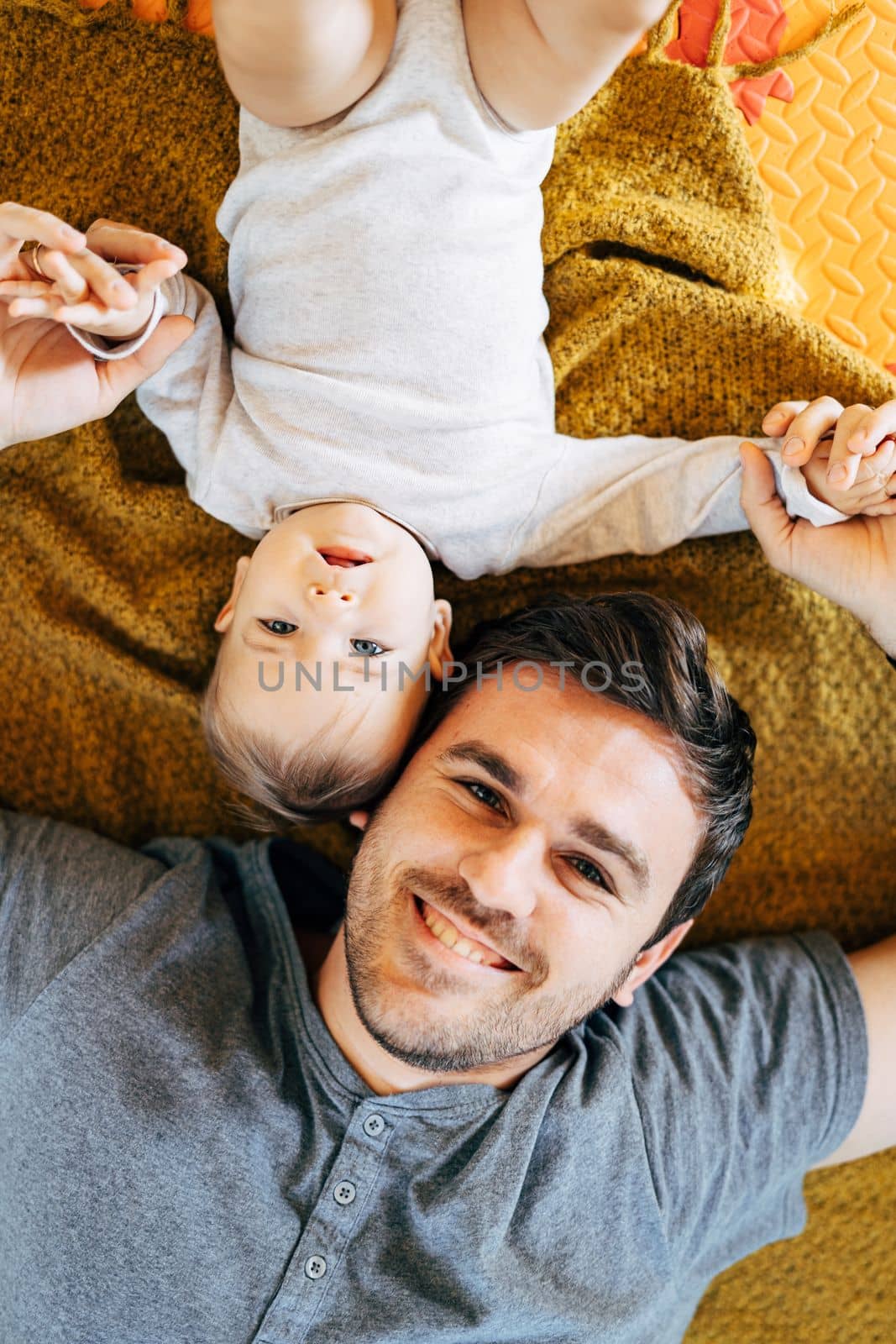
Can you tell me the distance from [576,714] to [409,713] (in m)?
0.21

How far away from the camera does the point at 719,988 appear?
1.48 metres

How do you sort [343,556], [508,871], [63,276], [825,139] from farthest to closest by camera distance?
1. [825,139]
2. [343,556]
3. [508,871]
4. [63,276]

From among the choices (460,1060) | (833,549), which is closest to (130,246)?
(833,549)

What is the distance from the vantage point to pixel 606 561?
153 centimetres

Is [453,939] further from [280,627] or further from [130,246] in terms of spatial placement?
[130,246]

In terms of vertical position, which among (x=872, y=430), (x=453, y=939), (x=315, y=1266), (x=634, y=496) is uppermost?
(x=872, y=430)

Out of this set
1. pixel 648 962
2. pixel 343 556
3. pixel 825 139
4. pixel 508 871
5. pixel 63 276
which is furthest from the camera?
pixel 825 139

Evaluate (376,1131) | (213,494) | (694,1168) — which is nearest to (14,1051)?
(376,1131)

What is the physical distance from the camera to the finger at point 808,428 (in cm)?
121

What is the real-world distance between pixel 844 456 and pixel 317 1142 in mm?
1034

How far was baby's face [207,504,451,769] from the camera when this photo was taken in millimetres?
1205

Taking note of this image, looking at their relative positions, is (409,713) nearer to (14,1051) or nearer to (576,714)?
(576,714)

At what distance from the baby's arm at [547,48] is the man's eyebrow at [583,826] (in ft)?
2.51

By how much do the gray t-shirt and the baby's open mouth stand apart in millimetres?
512
